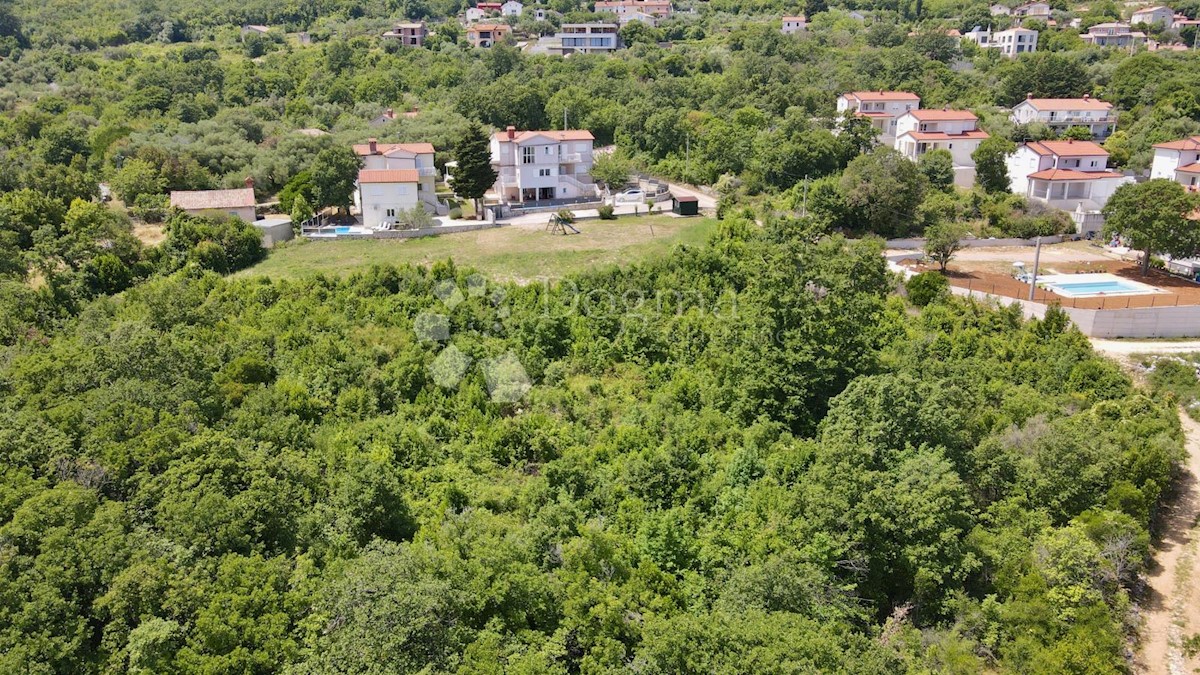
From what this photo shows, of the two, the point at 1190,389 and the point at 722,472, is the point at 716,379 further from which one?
the point at 1190,389

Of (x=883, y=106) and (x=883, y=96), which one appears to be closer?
(x=883, y=106)

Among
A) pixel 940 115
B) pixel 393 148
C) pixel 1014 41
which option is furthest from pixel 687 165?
pixel 1014 41

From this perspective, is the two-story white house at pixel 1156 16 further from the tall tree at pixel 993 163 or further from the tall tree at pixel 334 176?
the tall tree at pixel 334 176

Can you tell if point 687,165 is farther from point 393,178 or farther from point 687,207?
point 393,178

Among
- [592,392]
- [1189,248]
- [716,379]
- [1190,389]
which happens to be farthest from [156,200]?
[1189,248]

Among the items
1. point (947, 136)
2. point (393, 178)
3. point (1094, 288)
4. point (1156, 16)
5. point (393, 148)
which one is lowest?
point (1094, 288)

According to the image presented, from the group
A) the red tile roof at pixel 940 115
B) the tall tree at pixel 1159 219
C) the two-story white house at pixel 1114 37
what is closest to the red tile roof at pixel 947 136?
the red tile roof at pixel 940 115
